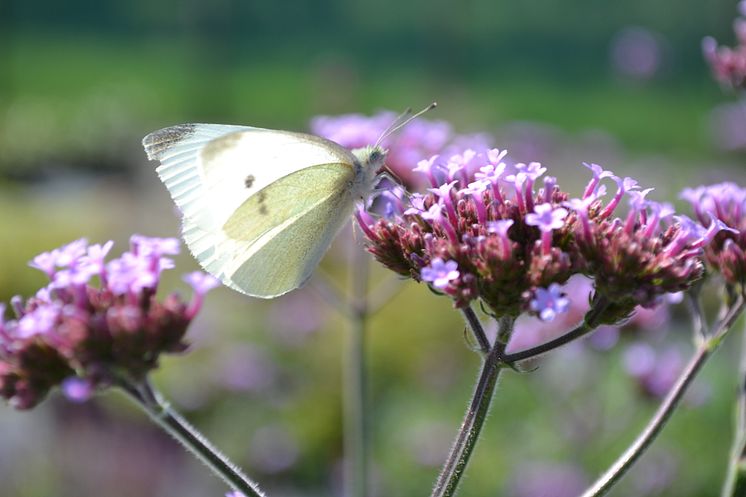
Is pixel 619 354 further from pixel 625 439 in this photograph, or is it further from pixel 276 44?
pixel 276 44

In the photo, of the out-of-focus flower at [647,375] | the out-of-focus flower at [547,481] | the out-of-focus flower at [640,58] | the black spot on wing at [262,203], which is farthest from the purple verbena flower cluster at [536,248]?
the out-of-focus flower at [640,58]

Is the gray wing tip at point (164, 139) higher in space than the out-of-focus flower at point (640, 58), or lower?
higher

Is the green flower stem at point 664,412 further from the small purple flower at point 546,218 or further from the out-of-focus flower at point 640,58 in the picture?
the out-of-focus flower at point 640,58

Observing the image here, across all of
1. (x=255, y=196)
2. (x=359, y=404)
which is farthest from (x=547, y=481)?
(x=255, y=196)

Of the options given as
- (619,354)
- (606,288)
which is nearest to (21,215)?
(619,354)

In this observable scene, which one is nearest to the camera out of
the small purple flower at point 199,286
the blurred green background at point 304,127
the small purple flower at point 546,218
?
the small purple flower at point 546,218
